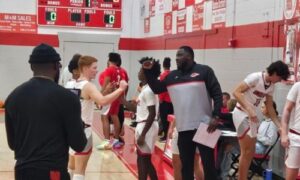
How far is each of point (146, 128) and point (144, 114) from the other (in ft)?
0.76

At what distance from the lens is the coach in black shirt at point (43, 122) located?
2.78m

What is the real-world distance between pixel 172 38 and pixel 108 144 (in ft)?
13.7

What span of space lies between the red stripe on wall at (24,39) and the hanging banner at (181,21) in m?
5.08

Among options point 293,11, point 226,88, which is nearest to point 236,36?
point 226,88

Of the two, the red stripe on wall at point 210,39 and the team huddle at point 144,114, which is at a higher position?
the red stripe on wall at point 210,39

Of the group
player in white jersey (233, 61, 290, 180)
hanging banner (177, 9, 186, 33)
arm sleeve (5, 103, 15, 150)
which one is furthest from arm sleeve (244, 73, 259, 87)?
hanging banner (177, 9, 186, 33)

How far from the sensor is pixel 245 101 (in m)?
5.35

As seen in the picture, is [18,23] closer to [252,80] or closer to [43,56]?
[252,80]

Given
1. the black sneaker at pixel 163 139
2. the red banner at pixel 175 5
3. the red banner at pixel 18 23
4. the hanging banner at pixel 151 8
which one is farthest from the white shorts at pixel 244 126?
the red banner at pixel 18 23

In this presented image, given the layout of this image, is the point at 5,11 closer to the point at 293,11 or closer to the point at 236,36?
the point at 236,36

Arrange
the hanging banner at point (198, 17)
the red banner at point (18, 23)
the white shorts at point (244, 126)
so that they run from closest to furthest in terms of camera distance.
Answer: the white shorts at point (244, 126) < the hanging banner at point (198, 17) < the red banner at point (18, 23)

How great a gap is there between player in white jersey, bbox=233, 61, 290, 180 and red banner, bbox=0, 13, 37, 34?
35.6ft

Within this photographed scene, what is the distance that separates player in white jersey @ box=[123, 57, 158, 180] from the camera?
16.8 ft

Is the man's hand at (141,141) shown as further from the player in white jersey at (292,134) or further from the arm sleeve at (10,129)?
the arm sleeve at (10,129)
